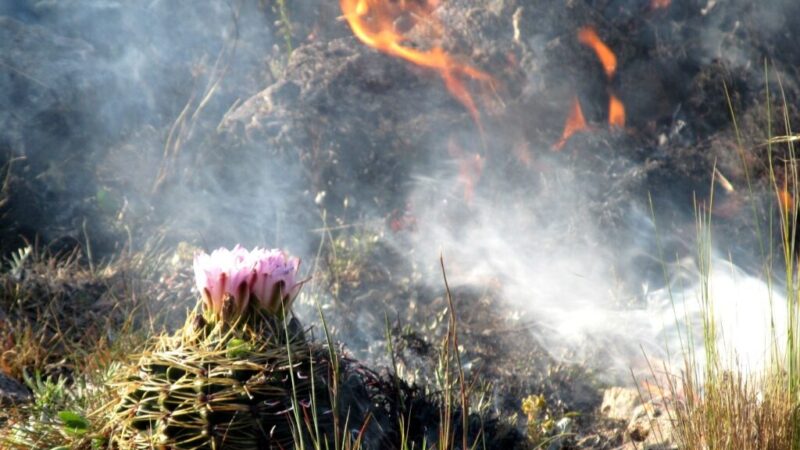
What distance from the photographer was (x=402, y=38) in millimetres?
6570

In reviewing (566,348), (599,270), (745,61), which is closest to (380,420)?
(566,348)

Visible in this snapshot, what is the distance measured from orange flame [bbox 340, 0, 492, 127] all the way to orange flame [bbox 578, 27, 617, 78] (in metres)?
0.76

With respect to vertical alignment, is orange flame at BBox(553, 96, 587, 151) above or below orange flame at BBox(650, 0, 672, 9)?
below

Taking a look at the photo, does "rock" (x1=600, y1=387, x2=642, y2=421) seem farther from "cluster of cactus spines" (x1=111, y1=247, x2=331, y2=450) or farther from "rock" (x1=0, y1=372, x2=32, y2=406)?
"rock" (x1=0, y1=372, x2=32, y2=406)

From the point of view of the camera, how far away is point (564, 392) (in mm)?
4516

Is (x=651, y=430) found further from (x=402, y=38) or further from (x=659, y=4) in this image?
(x=659, y=4)

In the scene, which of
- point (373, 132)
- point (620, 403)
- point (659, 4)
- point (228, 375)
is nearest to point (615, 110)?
point (659, 4)

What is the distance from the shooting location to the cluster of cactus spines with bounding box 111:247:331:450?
6.69ft

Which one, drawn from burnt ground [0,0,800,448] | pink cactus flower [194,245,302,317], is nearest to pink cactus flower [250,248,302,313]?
pink cactus flower [194,245,302,317]

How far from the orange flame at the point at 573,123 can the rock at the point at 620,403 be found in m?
2.36

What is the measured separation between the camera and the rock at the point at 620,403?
13.6 ft

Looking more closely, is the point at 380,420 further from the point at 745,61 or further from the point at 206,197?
the point at 745,61

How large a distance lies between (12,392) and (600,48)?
15.6 ft

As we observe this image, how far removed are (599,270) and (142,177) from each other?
124 inches
